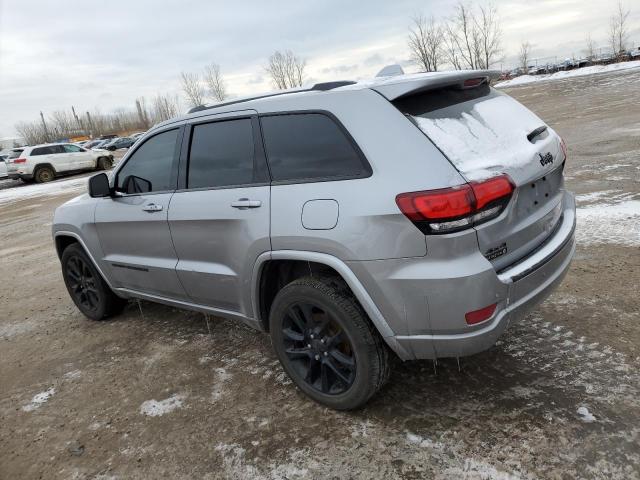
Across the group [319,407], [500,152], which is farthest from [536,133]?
[319,407]

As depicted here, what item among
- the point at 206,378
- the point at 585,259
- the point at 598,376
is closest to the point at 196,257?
the point at 206,378

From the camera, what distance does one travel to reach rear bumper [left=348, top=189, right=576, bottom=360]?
7.80 feet

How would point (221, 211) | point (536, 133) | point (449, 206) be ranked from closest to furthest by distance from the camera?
point (449, 206) → point (536, 133) → point (221, 211)

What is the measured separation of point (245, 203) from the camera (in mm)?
3047

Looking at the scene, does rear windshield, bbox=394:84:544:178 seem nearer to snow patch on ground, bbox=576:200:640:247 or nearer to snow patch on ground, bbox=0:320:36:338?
snow patch on ground, bbox=576:200:640:247

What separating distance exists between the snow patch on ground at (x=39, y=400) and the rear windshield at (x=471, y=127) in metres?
3.06

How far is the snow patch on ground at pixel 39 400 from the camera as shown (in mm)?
3541

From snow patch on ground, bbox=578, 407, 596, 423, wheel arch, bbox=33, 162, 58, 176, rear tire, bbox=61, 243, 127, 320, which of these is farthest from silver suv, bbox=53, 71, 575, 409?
wheel arch, bbox=33, 162, 58, 176

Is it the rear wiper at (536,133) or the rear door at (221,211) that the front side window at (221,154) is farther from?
the rear wiper at (536,133)

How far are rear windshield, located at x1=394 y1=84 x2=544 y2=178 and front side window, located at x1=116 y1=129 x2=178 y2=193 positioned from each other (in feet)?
6.07

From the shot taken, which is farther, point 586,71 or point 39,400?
point 586,71

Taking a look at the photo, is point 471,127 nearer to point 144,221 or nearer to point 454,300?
point 454,300

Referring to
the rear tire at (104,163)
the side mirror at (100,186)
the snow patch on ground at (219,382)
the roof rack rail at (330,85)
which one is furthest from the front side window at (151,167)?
the rear tire at (104,163)

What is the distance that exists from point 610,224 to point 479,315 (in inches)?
147
